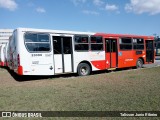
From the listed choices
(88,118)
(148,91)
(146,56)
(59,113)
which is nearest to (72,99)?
(59,113)

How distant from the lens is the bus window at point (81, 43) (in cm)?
1386

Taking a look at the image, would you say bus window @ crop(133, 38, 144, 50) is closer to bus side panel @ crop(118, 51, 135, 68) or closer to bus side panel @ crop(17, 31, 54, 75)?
bus side panel @ crop(118, 51, 135, 68)

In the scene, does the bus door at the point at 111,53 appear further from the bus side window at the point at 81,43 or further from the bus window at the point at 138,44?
the bus window at the point at 138,44

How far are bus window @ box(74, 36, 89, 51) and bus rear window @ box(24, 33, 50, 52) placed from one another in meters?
2.03

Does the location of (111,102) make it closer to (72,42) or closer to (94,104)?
(94,104)

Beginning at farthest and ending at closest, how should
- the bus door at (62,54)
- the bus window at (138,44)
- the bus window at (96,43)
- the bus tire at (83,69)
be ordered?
1. the bus window at (138,44)
2. the bus window at (96,43)
3. the bus tire at (83,69)
4. the bus door at (62,54)

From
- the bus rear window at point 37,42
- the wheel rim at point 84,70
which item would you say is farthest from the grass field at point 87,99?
the wheel rim at point 84,70

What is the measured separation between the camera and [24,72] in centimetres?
1162

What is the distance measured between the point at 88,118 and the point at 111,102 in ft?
4.90

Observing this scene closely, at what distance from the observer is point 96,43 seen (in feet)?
49.1

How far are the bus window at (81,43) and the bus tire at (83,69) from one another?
1.00 metres

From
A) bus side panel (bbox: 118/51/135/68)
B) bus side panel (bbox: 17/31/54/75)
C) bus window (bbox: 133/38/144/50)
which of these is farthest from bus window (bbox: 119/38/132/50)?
bus side panel (bbox: 17/31/54/75)

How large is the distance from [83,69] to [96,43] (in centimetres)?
199

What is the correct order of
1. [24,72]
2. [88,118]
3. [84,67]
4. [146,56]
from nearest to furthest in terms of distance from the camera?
[88,118], [24,72], [84,67], [146,56]
